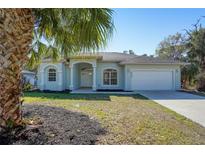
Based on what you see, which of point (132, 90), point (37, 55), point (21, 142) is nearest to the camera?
point (21, 142)

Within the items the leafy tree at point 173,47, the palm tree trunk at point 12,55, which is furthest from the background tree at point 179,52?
the palm tree trunk at point 12,55

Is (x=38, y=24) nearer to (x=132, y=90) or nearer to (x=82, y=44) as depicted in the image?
(x=82, y=44)

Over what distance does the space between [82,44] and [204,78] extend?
76.2ft

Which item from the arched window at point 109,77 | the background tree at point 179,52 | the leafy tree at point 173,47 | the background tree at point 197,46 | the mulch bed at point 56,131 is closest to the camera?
the mulch bed at point 56,131

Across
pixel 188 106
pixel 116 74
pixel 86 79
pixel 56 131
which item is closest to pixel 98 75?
pixel 116 74

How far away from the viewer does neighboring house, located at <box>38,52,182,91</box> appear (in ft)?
88.3

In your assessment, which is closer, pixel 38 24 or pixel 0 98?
pixel 0 98

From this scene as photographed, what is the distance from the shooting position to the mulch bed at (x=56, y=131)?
6219 millimetres

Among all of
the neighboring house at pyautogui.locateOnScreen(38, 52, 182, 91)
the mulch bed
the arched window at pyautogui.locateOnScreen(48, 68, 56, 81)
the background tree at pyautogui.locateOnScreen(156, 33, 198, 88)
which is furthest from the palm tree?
the background tree at pyautogui.locateOnScreen(156, 33, 198, 88)

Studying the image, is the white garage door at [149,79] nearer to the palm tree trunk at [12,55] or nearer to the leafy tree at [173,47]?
the leafy tree at [173,47]

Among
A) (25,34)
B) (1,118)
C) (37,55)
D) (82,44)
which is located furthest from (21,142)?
(37,55)

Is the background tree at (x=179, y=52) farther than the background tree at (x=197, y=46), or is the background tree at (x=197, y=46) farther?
the background tree at (x=179, y=52)

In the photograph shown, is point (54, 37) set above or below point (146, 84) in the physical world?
above
